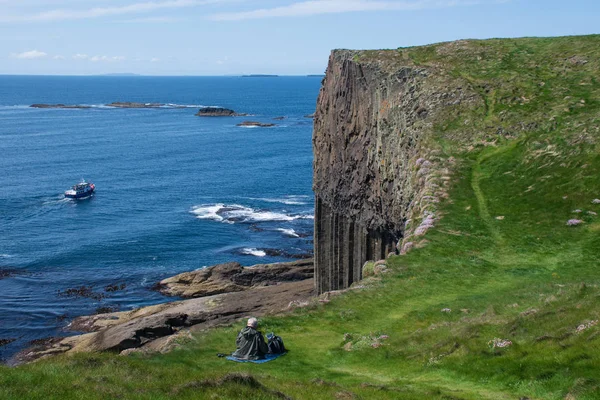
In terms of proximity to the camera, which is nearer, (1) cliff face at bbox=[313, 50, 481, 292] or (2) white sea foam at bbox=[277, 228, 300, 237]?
(1) cliff face at bbox=[313, 50, 481, 292]

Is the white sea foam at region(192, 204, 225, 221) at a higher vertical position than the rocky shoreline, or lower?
higher

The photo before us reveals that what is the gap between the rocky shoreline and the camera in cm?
5747

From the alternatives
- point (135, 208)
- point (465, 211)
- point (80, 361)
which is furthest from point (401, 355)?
point (135, 208)

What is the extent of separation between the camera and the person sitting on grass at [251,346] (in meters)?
23.1

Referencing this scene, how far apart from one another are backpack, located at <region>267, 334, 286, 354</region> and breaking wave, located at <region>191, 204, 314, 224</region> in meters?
82.8

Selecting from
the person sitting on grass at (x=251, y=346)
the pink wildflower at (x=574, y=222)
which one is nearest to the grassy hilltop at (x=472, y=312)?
the pink wildflower at (x=574, y=222)

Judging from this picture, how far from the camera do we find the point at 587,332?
19594 mm

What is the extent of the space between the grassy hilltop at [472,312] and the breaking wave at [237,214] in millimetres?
56269

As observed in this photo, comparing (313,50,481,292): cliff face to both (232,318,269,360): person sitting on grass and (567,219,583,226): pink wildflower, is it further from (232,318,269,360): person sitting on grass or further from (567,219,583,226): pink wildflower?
(232,318,269,360): person sitting on grass

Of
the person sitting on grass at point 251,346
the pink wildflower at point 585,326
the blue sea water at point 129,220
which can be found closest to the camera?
the pink wildflower at point 585,326

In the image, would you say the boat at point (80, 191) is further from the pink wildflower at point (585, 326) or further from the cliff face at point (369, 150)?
the pink wildflower at point (585, 326)

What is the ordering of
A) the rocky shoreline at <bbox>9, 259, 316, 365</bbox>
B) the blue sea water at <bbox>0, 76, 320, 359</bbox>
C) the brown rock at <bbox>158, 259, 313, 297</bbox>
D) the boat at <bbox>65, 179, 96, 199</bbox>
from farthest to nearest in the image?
the boat at <bbox>65, 179, 96, 199</bbox> < the brown rock at <bbox>158, 259, 313, 297</bbox> < the blue sea water at <bbox>0, 76, 320, 359</bbox> < the rocky shoreline at <bbox>9, 259, 316, 365</bbox>

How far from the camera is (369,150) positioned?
201 ft

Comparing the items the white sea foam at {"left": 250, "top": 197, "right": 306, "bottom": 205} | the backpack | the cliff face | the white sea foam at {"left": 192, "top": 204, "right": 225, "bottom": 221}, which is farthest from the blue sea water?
the backpack
